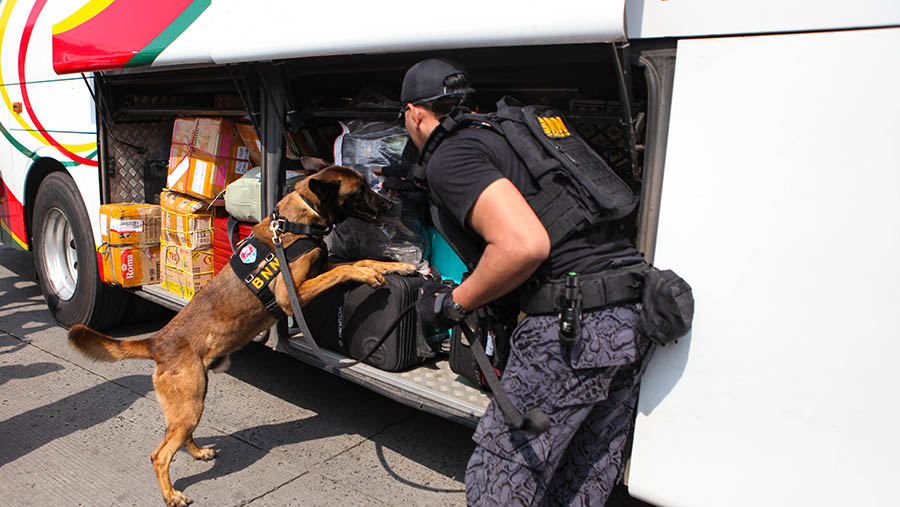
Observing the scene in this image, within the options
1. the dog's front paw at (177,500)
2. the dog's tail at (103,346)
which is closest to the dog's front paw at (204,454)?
→ the dog's front paw at (177,500)

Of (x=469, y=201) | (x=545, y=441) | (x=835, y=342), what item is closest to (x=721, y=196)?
(x=835, y=342)

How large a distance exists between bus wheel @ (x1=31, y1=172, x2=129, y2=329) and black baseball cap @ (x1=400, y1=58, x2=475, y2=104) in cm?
354

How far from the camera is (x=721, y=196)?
1.96 meters

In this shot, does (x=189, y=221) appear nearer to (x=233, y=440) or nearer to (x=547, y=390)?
(x=233, y=440)

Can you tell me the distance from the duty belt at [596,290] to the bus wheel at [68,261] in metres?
3.88

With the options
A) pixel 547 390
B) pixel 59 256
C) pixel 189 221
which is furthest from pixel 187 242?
pixel 547 390

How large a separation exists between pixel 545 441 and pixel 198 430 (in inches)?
93.0

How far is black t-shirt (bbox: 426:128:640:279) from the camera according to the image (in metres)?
1.82

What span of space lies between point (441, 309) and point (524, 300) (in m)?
0.26

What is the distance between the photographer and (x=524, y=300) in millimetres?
1996

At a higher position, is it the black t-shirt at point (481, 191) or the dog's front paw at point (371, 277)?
the black t-shirt at point (481, 191)

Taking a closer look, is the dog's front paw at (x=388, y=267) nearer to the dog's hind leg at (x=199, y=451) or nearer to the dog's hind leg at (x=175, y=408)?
the dog's hind leg at (x=175, y=408)

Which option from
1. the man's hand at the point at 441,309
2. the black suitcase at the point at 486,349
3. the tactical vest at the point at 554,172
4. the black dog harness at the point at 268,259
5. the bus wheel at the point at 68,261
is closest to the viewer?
the tactical vest at the point at 554,172

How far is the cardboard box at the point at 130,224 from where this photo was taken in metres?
4.32
